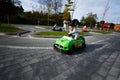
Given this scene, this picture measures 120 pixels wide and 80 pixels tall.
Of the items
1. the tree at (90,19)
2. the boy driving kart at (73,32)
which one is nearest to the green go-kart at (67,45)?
the boy driving kart at (73,32)

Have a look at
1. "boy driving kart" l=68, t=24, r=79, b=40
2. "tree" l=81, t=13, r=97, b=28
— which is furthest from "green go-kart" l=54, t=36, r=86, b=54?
"tree" l=81, t=13, r=97, b=28

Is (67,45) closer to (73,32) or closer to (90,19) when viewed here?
(73,32)

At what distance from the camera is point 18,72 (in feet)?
15.5

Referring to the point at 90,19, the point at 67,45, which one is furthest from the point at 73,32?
the point at 90,19

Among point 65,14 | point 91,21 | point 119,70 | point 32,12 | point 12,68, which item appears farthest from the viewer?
point 91,21

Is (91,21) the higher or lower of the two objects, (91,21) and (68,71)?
the higher

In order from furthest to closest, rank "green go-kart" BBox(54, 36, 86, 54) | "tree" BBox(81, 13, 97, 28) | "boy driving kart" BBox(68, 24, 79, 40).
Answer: "tree" BBox(81, 13, 97, 28) → "boy driving kart" BBox(68, 24, 79, 40) → "green go-kart" BBox(54, 36, 86, 54)

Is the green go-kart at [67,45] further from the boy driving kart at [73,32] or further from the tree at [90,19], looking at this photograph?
the tree at [90,19]

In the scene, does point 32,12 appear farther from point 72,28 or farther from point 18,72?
point 18,72

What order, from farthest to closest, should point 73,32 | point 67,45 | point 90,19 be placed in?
point 90,19 → point 73,32 → point 67,45

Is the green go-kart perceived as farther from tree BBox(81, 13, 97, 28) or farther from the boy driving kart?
tree BBox(81, 13, 97, 28)

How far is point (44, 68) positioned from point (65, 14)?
4092 centimetres

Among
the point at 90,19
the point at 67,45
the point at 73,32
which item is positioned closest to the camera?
the point at 67,45

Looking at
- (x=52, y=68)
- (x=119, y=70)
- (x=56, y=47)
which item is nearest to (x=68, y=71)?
(x=52, y=68)
